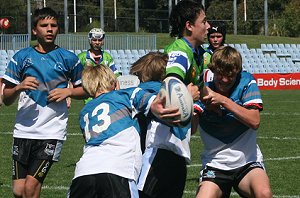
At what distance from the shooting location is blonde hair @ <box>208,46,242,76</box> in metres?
6.59

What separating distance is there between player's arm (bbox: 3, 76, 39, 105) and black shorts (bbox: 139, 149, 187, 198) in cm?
176

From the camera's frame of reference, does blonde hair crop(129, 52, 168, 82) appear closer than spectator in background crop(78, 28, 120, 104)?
Yes

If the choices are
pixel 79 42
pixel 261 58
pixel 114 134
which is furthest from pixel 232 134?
pixel 261 58

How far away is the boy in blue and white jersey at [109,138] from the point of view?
19.2 ft

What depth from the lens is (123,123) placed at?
19.6 feet

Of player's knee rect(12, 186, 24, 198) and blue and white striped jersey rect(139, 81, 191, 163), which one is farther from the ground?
blue and white striped jersey rect(139, 81, 191, 163)

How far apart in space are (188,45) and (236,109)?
2.13ft

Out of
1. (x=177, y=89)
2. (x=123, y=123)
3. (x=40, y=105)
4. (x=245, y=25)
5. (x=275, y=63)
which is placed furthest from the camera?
(x=245, y=25)

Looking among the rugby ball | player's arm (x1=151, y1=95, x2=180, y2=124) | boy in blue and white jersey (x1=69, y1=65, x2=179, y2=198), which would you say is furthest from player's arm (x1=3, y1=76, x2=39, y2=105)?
the rugby ball

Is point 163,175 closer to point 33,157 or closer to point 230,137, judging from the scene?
point 230,137

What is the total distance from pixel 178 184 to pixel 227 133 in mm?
738

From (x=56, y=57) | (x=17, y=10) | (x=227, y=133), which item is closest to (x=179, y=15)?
(x=227, y=133)

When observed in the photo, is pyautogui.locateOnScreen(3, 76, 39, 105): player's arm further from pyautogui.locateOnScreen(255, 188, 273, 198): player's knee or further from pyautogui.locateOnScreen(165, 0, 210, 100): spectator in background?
pyautogui.locateOnScreen(255, 188, 273, 198): player's knee

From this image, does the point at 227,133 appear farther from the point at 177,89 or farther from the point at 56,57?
the point at 56,57
